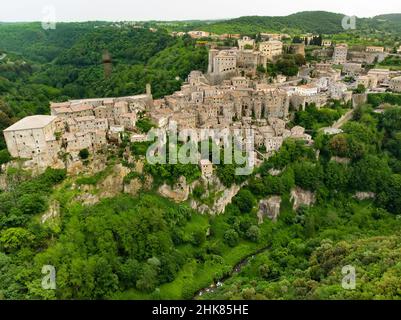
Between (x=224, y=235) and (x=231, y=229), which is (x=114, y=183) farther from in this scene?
(x=231, y=229)

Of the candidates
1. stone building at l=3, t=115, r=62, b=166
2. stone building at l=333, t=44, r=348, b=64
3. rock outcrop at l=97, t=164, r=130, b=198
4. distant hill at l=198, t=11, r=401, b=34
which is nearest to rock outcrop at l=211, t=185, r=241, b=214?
rock outcrop at l=97, t=164, r=130, b=198

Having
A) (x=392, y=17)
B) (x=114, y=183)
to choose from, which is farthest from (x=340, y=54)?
(x=392, y=17)

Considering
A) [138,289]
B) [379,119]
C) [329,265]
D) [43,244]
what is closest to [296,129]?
[379,119]

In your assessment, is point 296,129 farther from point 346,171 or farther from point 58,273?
point 58,273

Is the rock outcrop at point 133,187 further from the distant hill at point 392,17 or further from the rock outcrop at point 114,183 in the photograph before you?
the distant hill at point 392,17

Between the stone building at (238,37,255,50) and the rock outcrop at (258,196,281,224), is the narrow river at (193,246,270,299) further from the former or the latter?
the stone building at (238,37,255,50)

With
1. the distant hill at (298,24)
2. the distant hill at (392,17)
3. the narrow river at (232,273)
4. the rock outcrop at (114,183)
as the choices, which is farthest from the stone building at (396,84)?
the distant hill at (392,17)
